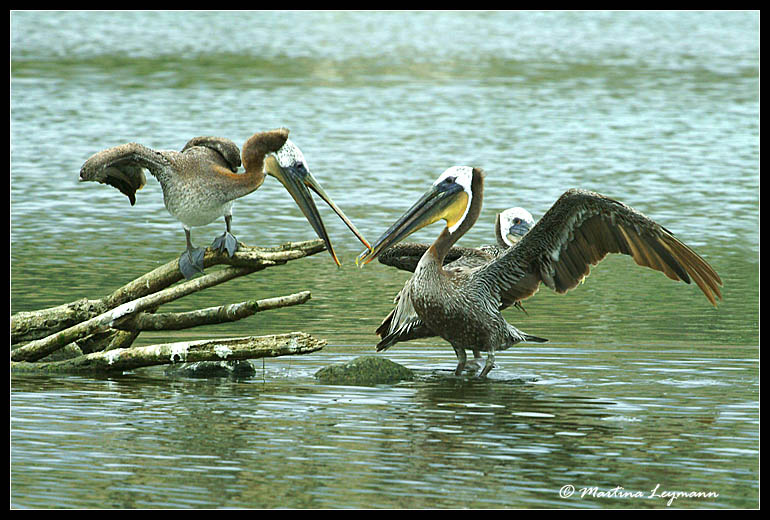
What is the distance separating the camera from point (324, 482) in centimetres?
622

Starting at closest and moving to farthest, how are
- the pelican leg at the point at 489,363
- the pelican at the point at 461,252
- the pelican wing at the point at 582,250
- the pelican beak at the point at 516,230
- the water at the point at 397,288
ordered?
the water at the point at 397,288 → the pelican wing at the point at 582,250 → the pelican leg at the point at 489,363 → the pelican at the point at 461,252 → the pelican beak at the point at 516,230

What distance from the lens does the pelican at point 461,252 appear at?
913cm

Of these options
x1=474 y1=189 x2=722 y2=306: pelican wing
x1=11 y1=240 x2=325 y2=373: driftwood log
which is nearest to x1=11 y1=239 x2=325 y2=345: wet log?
x1=11 y1=240 x2=325 y2=373: driftwood log

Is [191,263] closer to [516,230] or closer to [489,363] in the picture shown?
[489,363]

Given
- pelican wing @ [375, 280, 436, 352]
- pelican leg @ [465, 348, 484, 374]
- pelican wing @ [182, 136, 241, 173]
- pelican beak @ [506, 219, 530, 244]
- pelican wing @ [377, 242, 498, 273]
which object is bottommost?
pelican leg @ [465, 348, 484, 374]

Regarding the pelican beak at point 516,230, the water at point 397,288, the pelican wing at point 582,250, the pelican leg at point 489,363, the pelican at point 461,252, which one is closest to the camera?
the water at point 397,288

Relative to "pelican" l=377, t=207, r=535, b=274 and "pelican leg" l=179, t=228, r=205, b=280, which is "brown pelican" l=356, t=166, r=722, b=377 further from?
"pelican leg" l=179, t=228, r=205, b=280

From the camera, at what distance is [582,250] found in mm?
8273

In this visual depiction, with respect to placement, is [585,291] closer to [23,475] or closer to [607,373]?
[607,373]

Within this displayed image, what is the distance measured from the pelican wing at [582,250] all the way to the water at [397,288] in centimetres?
60

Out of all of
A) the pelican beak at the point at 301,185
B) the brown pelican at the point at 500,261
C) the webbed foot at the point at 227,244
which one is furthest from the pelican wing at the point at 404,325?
the webbed foot at the point at 227,244

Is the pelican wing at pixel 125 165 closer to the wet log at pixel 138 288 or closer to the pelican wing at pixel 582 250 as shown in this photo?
the wet log at pixel 138 288

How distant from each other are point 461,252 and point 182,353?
2254 mm

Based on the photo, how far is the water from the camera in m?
6.41
